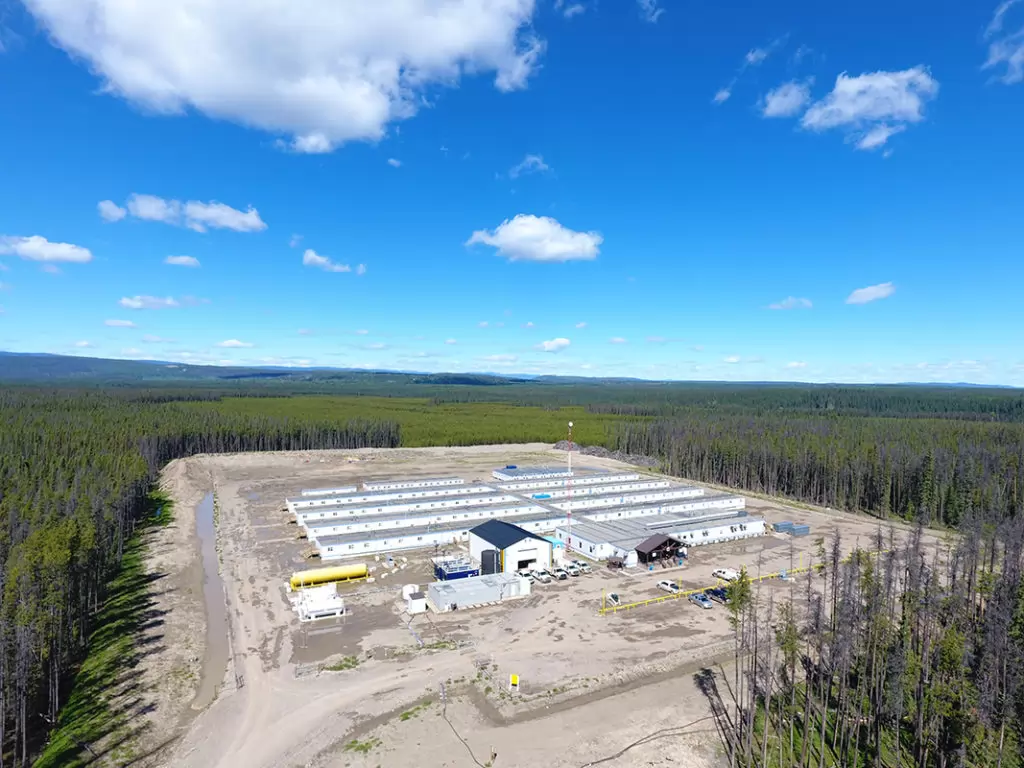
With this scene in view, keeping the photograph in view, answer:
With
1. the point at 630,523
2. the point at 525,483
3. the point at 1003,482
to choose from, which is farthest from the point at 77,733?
the point at 1003,482

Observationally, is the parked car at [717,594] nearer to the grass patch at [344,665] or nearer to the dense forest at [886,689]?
the dense forest at [886,689]

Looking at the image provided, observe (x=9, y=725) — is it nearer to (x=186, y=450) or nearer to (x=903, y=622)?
(x=903, y=622)

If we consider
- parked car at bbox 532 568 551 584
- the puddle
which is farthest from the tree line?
parked car at bbox 532 568 551 584

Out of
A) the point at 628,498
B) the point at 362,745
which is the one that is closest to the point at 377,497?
the point at 628,498

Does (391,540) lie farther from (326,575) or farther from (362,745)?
(362,745)

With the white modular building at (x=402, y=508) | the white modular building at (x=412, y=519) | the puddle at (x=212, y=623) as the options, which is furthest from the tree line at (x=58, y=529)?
the white modular building at (x=402, y=508)

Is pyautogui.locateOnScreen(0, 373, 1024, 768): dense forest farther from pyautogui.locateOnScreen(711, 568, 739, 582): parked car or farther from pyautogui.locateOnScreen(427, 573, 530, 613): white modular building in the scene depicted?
pyautogui.locateOnScreen(427, 573, 530, 613): white modular building
